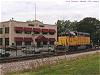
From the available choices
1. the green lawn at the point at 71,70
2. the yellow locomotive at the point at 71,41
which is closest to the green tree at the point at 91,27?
the yellow locomotive at the point at 71,41

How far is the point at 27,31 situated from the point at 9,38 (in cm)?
550

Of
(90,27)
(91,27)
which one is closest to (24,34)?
(90,27)

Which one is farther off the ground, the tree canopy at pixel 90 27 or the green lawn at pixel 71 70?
the tree canopy at pixel 90 27

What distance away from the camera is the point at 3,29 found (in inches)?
2697

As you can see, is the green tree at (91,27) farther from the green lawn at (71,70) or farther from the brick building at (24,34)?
the green lawn at (71,70)

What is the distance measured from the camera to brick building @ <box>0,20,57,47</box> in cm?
6675

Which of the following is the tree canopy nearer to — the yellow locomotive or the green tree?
the green tree

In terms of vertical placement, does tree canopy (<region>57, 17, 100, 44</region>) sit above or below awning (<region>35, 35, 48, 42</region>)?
above

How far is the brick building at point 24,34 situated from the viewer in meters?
66.8

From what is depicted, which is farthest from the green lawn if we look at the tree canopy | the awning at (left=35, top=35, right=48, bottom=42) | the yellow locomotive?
the awning at (left=35, top=35, right=48, bottom=42)

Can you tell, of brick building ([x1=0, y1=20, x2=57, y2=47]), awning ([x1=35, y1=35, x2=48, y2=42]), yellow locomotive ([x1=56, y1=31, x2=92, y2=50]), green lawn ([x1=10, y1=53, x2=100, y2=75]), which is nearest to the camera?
green lawn ([x1=10, y1=53, x2=100, y2=75])

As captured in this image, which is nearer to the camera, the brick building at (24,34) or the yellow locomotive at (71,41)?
the yellow locomotive at (71,41)

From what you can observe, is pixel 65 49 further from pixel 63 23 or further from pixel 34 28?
pixel 63 23

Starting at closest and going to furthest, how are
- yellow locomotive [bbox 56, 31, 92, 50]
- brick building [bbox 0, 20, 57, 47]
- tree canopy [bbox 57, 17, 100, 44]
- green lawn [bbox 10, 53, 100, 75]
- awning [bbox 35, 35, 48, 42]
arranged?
green lawn [bbox 10, 53, 100, 75], yellow locomotive [bbox 56, 31, 92, 50], brick building [bbox 0, 20, 57, 47], tree canopy [bbox 57, 17, 100, 44], awning [bbox 35, 35, 48, 42]
